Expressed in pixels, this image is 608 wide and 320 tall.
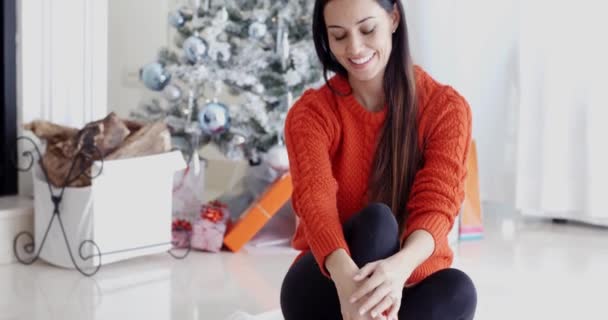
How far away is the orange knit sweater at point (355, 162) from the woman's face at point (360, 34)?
88mm

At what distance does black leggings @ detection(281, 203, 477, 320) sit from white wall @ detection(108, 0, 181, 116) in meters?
2.19

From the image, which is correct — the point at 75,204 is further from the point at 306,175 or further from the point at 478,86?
the point at 478,86

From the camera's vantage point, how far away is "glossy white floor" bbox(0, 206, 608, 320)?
2.34 m

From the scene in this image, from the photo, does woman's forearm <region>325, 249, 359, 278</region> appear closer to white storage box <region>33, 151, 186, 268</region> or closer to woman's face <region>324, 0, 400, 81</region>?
woman's face <region>324, 0, 400, 81</region>

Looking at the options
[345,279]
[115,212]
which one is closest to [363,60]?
[345,279]

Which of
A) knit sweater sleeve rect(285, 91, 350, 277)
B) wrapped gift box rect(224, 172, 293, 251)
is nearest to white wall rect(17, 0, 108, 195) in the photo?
wrapped gift box rect(224, 172, 293, 251)

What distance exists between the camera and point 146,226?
2.76m

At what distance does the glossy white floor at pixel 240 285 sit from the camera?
2344 mm

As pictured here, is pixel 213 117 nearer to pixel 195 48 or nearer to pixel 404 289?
pixel 195 48

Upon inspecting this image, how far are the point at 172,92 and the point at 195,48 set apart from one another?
0.54 feet

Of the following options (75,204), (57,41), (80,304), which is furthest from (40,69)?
(80,304)

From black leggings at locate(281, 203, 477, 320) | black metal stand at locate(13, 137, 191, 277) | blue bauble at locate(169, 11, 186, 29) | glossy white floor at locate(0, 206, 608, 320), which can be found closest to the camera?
black leggings at locate(281, 203, 477, 320)

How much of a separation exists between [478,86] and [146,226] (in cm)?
139

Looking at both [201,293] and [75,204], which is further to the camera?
[75,204]
